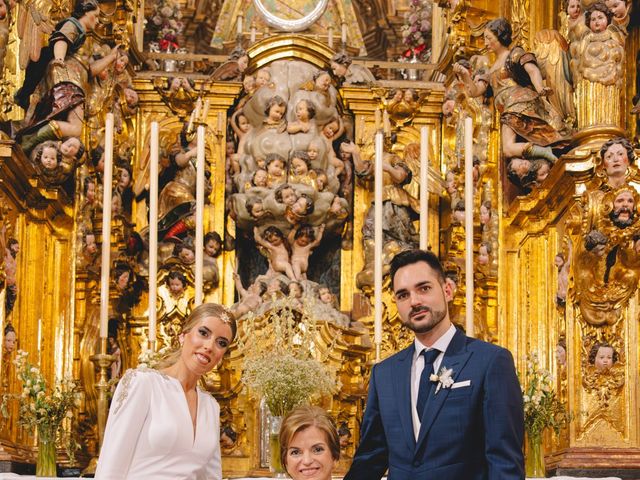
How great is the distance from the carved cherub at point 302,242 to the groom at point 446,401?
5.80 meters

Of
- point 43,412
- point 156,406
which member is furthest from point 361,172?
point 156,406

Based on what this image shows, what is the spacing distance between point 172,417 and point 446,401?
933 millimetres

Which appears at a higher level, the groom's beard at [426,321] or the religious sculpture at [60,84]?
the religious sculpture at [60,84]

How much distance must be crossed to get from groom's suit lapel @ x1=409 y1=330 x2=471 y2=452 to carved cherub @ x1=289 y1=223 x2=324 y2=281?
5.84 meters

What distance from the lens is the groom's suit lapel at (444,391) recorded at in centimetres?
396

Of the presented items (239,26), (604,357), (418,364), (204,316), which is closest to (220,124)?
(239,26)

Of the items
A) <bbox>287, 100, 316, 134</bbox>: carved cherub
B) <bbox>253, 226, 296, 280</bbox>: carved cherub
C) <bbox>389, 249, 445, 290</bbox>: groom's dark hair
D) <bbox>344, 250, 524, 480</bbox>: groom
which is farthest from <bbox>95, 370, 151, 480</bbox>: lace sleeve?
<bbox>287, 100, 316, 134</bbox>: carved cherub

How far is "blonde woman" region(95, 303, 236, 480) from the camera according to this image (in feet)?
13.5

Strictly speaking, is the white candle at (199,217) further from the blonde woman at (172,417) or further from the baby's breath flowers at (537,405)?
the blonde woman at (172,417)

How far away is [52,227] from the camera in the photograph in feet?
31.2

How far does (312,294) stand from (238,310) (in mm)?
573

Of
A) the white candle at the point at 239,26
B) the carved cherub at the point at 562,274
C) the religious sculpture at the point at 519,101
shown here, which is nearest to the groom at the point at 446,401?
the carved cherub at the point at 562,274

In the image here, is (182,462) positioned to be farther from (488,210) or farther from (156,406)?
(488,210)

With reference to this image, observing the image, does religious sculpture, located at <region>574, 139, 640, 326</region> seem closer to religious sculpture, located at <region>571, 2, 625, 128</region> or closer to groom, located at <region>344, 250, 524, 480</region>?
religious sculpture, located at <region>571, 2, 625, 128</region>
